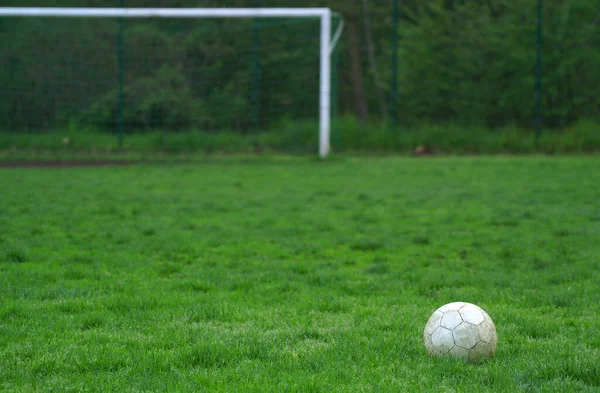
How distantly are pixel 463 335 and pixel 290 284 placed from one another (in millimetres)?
2230

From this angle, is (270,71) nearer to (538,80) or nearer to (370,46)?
(370,46)

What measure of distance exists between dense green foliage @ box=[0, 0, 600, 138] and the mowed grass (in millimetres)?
7241

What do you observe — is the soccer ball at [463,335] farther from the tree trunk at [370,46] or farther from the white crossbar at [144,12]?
the tree trunk at [370,46]

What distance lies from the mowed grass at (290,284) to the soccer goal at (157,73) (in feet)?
22.6

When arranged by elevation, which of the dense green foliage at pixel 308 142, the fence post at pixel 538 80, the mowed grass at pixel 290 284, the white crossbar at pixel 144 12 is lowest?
the mowed grass at pixel 290 284

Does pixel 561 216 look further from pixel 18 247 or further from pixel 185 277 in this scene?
pixel 18 247

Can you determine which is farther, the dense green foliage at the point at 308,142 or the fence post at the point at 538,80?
the fence post at the point at 538,80

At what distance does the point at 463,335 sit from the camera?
4000mm

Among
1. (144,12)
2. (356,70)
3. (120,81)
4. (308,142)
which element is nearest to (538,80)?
(308,142)

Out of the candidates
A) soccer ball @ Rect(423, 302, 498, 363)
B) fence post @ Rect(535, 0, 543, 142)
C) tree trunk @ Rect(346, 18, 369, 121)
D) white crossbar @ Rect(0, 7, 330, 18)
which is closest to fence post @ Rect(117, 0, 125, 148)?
white crossbar @ Rect(0, 7, 330, 18)

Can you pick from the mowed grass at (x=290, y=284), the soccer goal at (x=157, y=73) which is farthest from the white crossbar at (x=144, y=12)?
the mowed grass at (x=290, y=284)

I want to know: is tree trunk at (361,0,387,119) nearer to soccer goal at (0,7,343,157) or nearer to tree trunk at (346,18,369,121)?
tree trunk at (346,18,369,121)

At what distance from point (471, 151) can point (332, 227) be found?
10.9m

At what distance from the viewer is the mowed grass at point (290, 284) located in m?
3.95
